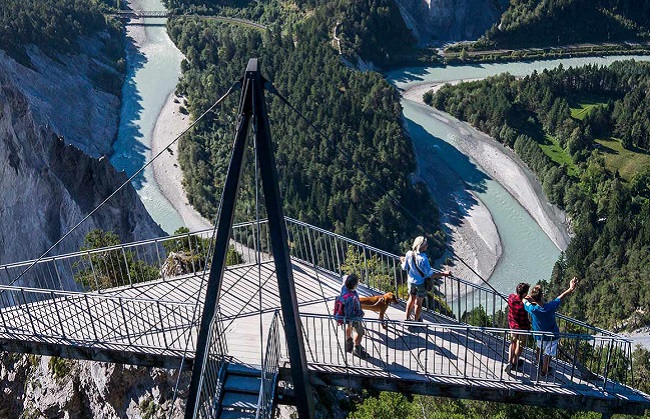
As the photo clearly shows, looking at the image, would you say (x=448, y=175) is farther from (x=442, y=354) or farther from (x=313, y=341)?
(x=442, y=354)

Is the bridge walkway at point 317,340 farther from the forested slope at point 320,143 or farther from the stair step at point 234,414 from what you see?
the forested slope at point 320,143

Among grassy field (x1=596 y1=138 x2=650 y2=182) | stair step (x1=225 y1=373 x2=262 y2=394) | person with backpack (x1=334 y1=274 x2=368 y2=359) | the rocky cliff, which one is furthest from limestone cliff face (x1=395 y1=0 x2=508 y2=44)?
stair step (x1=225 y1=373 x2=262 y2=394)

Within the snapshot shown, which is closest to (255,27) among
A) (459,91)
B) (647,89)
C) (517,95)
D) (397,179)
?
(459,91)

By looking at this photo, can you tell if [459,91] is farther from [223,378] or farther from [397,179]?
[223,378]

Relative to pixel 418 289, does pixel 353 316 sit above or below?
below

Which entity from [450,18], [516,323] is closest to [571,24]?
[450,18]

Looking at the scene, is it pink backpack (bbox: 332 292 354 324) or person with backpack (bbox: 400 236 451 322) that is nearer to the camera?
pink backpack (bbox: 332 292 354 324)

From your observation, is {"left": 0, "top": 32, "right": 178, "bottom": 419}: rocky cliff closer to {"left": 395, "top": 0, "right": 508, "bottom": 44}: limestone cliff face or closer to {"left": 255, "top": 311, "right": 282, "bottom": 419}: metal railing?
{"left": 255, "top": 311, "right": 282, "bottom": 419}: metal railing
